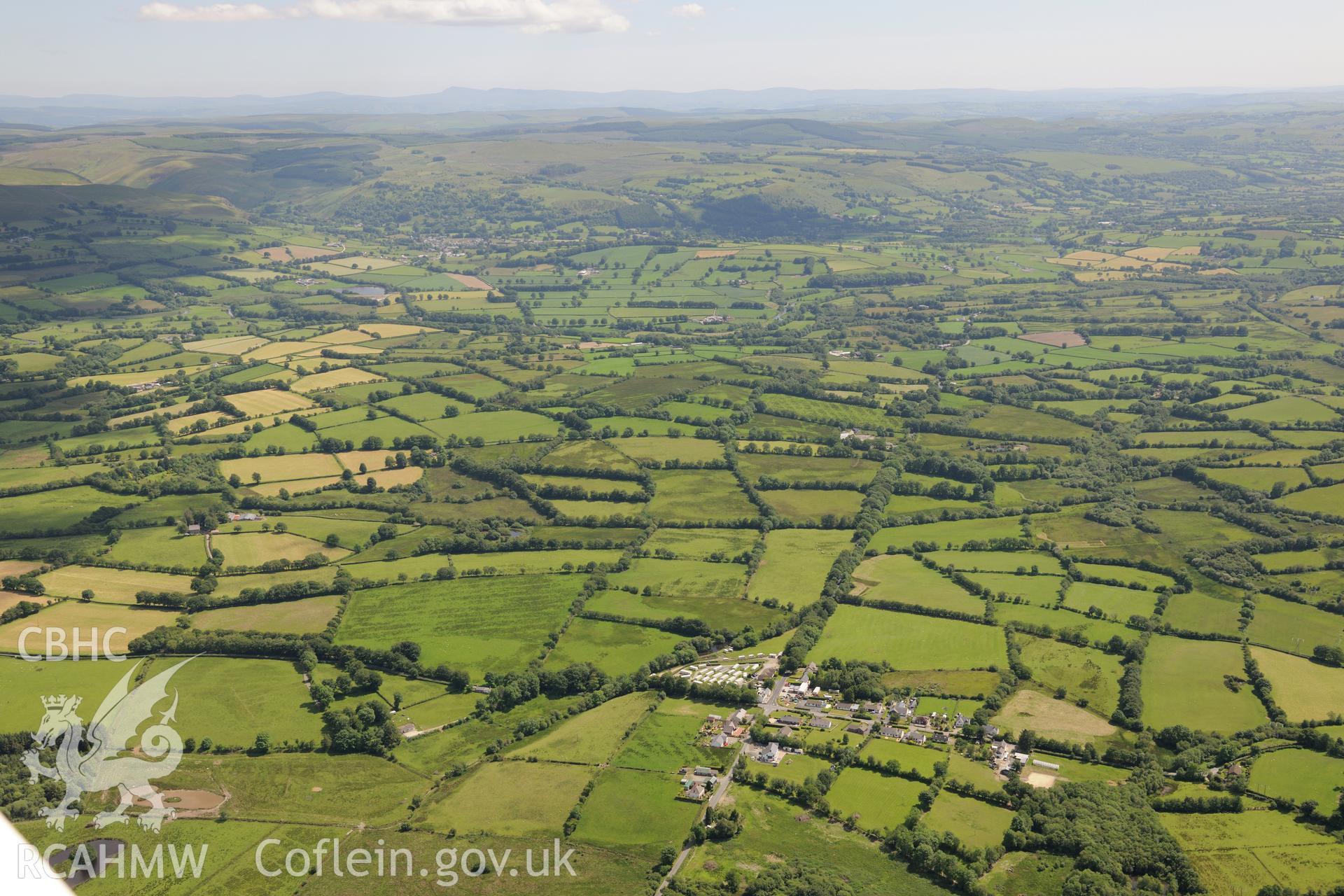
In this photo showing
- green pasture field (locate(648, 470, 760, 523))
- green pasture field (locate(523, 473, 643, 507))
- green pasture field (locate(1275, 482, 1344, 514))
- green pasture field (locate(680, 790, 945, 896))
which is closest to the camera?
green pasture field (locate(680, 790, 945, 896))

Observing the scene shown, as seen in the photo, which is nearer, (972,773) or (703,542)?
(972,773)

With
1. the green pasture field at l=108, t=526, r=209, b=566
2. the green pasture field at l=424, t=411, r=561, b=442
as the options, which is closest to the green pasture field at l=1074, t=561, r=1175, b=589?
the green pasture field at l=424, t=411, r=561, b=442

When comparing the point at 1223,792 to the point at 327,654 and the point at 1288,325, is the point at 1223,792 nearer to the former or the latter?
the point at 327,654

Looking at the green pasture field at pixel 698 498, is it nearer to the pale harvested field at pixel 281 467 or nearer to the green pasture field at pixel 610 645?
the green pasture field at pixel 610 645

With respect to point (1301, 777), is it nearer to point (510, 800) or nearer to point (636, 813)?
point (636, 813)

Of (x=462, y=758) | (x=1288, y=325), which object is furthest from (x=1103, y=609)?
(x=1288, y=325)

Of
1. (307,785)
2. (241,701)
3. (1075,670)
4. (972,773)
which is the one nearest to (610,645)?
(307,785)

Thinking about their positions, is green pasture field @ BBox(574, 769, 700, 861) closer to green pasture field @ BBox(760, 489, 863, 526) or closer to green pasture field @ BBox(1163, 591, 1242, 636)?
green pasture field @ BBox(760, 489, 863, 526)
